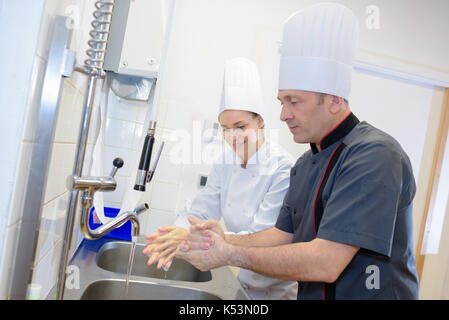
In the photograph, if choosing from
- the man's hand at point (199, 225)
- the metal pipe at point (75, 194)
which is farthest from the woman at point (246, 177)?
the metal pipe at point (75, 194)

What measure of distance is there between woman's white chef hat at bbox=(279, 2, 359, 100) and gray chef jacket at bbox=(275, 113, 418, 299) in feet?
0.43

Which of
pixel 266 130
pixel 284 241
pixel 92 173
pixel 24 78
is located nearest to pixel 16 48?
pixel 24 78

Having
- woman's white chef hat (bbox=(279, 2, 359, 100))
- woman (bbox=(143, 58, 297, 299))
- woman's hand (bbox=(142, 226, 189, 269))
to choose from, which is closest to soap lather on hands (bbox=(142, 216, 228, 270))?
woman's hand (bbox=(142, 226, 189, 269))

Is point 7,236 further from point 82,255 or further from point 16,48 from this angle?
point 82,255

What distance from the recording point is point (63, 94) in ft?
2.28

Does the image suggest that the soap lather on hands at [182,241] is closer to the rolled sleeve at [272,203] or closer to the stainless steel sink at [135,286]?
the stainless steel sink at [135,286]

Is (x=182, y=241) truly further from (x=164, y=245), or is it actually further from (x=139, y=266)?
(x=139, y=266)

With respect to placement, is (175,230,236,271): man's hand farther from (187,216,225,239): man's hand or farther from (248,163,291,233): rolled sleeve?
(248,163,291,233): rolled sleeve

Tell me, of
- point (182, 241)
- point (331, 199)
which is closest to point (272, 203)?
point (182, 241)

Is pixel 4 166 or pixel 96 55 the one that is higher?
pixel 96 55

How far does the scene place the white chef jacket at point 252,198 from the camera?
1.38 meters

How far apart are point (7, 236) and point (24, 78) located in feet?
0.86

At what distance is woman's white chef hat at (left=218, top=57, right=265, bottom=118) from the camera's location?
1540 millimetres

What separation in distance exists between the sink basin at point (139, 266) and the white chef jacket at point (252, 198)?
0.64 ft
